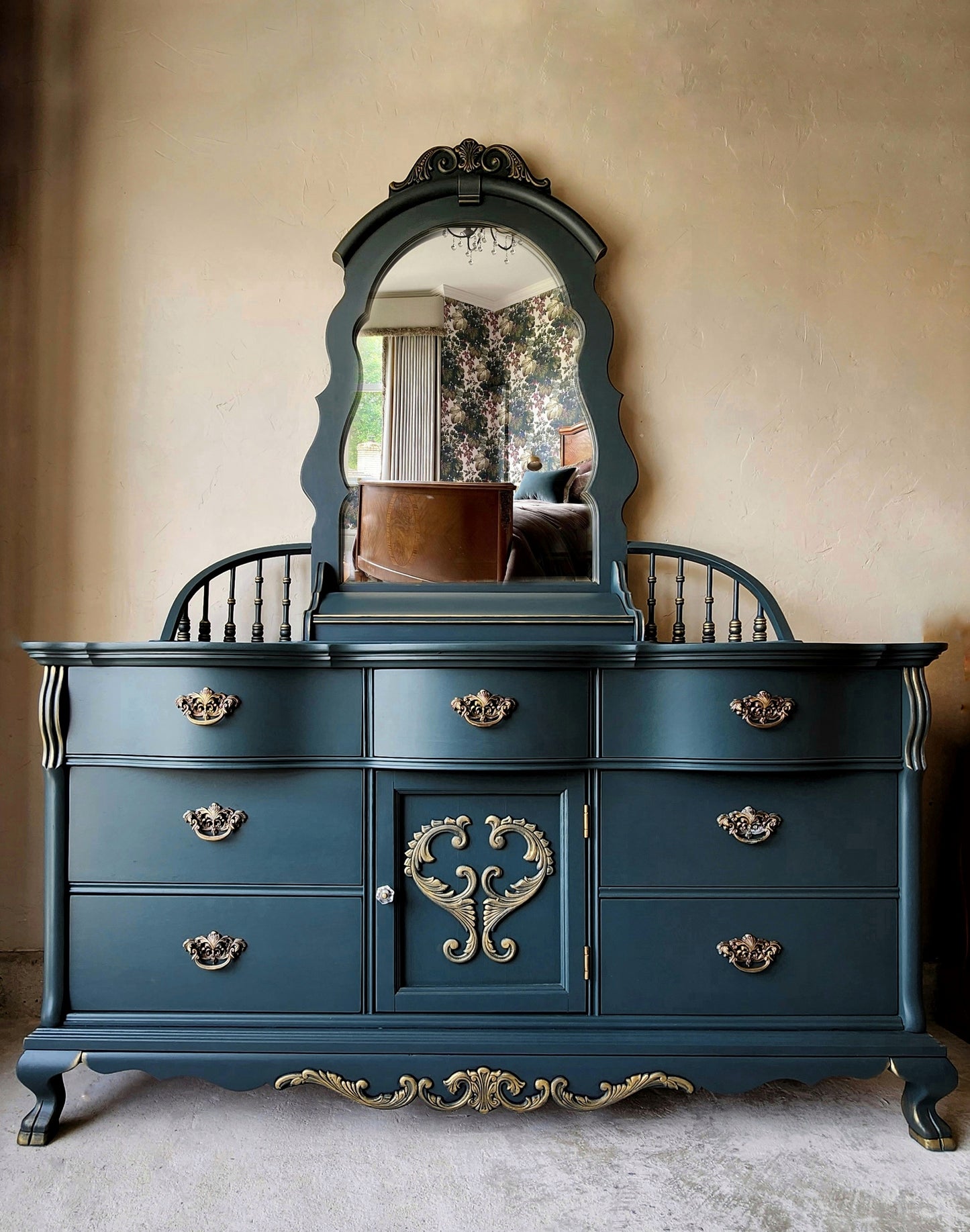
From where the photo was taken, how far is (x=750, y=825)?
162 cm

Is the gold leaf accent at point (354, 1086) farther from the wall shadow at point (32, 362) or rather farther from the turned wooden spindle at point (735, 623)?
the turned wooden spindle at point (735, 623)

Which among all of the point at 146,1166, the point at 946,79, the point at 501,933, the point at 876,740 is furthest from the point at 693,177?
the point at 146,1166

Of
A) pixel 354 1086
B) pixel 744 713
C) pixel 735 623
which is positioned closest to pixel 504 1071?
pixel 354 1086

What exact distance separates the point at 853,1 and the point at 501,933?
9.09ft

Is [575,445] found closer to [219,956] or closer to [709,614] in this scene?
[709,614]

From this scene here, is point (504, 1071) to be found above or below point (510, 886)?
below

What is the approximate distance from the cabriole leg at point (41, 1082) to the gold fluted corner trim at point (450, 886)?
0.79m

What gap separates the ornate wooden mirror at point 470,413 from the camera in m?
2.11

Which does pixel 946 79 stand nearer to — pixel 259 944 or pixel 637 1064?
pixel 637 1064

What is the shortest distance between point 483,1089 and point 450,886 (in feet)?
1.32

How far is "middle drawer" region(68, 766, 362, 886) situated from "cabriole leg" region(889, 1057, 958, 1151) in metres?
1.21

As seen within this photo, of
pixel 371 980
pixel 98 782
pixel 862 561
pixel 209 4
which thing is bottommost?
pixel 371 980

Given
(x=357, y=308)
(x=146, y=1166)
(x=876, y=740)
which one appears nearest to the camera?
(x=146, y=1166)

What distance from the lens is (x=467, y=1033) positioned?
5.20ft
